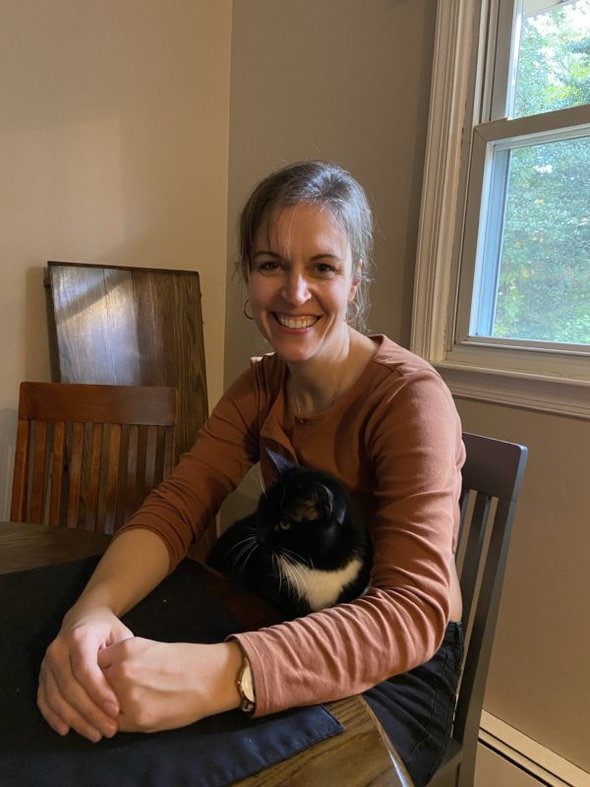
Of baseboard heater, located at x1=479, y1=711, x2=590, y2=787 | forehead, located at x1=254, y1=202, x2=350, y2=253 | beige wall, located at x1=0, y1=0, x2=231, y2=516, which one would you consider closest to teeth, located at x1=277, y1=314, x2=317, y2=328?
forehead, located at x1=254, y1=202, x2=350, y2=253

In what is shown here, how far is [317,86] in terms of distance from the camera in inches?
77.7

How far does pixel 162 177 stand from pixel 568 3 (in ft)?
4.71

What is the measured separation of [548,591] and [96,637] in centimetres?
113

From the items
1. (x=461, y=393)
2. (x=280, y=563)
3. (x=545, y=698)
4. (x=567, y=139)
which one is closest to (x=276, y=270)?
(x=280, y=563)

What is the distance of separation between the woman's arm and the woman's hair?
509 mm

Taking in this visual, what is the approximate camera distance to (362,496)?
0.98 m

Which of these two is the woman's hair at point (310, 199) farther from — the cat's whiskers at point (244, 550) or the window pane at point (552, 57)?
the window pane at point (552, 57)

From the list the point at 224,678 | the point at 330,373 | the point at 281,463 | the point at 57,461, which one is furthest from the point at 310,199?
the point at 57,461

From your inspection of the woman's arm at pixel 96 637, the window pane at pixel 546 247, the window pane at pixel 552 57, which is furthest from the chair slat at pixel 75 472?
the window pane at pixel 552 57

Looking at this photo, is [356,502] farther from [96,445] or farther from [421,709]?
[96,445]

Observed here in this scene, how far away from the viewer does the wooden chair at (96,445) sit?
4.66 ft

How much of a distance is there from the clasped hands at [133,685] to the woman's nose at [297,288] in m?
0.51

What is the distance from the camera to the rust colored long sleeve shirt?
2.15 ft

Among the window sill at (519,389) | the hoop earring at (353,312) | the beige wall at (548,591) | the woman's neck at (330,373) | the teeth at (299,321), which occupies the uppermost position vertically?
the hoop earring at (353,312)
